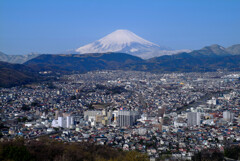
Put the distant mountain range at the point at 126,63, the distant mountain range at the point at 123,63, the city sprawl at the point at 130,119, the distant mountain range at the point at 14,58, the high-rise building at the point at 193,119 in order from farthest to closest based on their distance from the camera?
the distant mountain range at the point at 14,58 → the distant mountain range at the point at 126,63 → the distant mountain range at the point at 123,63 → the high-rise building at the point at 193,119 → the city sprawl at the point at 130,119

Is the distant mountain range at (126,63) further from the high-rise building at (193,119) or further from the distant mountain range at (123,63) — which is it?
the high-rise building at (193,119)

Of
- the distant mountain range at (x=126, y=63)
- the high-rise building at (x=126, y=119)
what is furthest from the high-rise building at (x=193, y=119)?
the distant mountain range at (x=126, y=63)

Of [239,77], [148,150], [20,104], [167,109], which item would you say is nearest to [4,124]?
[20,104]

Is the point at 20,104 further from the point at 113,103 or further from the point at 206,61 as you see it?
the point at 206,61

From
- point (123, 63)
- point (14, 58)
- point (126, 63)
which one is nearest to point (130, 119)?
point (126, 63)

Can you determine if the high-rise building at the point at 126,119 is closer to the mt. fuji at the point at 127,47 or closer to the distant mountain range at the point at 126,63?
the distant mountain range at the point at 126,63

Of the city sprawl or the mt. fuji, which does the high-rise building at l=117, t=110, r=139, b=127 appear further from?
the mt. fuji

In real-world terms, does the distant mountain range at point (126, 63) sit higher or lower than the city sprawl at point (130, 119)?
higher

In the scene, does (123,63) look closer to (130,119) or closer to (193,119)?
(130,119)

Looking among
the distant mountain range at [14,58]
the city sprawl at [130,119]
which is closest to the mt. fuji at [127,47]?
the distant mountain range at [14,58]

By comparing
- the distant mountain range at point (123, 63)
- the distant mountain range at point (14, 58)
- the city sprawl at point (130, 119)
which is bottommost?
the city sprawl at point (130, 119)

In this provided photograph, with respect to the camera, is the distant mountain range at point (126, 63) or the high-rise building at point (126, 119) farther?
the distant mountain range at point (126, 63)

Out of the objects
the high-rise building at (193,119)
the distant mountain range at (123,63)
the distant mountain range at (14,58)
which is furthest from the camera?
the distant mountain range at (14,58)
